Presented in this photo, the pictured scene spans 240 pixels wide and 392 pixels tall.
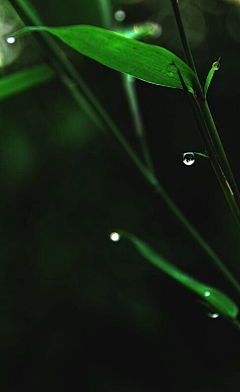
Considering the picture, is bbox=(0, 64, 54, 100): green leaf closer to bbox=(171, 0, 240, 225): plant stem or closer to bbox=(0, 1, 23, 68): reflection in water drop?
bbox=(171, 0, 240, 225): plant stem

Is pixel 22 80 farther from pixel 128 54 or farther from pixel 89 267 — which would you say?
pixel 89 267

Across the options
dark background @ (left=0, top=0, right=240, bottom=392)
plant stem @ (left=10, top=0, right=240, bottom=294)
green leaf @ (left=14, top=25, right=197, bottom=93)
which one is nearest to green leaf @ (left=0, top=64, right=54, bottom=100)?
plant stem @ (left=10, top=0, right=240, bottom=294)

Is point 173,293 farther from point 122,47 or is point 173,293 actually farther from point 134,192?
point 122,47

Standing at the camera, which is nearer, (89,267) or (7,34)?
(7,34)

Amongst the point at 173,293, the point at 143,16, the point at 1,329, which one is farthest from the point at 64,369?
the point at 143,16

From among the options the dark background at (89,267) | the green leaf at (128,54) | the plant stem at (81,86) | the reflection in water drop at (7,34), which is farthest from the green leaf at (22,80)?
the dark background at (89,267)

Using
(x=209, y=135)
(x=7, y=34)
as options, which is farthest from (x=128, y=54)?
(x=7, y=34)
